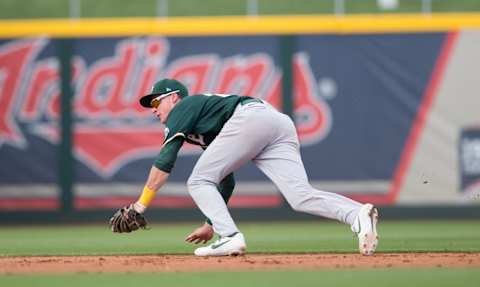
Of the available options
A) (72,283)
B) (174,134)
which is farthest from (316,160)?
(72,283)

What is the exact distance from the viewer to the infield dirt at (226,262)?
6.66m

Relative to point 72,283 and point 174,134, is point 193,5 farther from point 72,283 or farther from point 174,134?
point 72,283

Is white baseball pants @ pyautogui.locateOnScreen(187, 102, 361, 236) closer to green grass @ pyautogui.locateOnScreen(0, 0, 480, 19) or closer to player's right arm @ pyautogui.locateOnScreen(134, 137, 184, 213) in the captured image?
player's right arm @ pyautogui.locateOnScreen(134, 137, 184, 213)

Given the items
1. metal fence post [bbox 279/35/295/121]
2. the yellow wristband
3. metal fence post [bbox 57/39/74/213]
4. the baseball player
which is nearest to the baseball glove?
the baseball player

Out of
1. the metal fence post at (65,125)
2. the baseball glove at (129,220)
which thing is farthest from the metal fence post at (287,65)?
the baseball glove at (129,220)

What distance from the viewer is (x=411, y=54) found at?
47.8 ft

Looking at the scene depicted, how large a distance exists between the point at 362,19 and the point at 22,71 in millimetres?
4887

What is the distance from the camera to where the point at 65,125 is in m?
14.5

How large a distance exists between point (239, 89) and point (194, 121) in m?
7.45

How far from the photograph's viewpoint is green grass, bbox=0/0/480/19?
21.0m

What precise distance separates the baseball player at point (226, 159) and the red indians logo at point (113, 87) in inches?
280

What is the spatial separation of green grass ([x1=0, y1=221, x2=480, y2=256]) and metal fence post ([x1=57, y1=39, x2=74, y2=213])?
78 centimetres

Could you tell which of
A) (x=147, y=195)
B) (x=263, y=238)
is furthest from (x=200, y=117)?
(x=263, y=238)

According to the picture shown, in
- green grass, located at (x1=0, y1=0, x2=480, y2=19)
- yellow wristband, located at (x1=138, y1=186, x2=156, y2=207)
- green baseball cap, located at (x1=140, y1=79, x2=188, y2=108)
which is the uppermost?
green baseball cap, located at (x1=140, y1=79, x2=188, y2=108)
